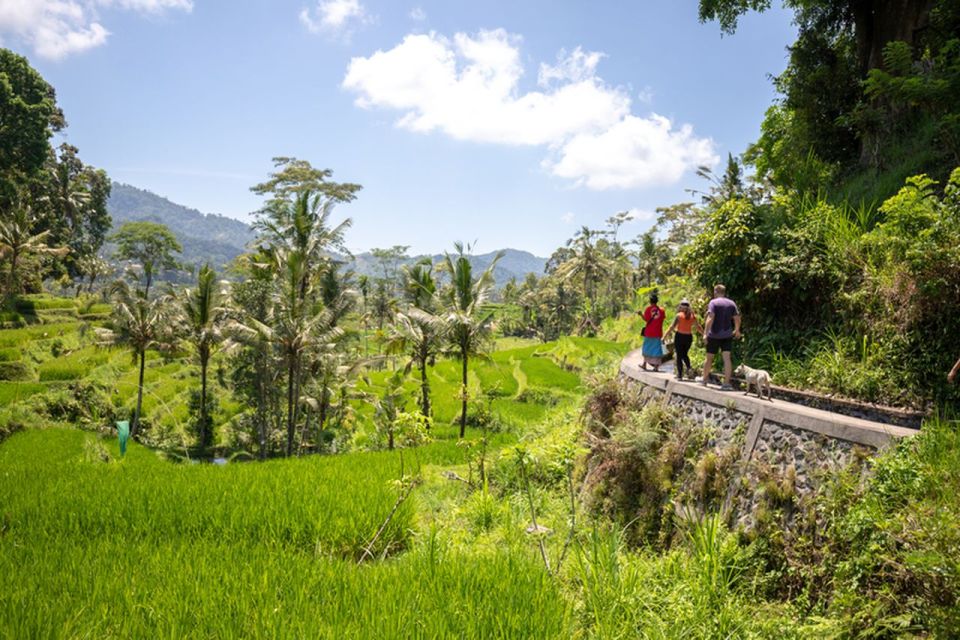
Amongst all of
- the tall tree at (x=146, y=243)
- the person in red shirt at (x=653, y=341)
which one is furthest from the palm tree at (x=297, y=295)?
the tall tree at (x=146, y=243)

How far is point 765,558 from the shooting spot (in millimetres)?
4715

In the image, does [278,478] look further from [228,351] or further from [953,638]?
[228,351]

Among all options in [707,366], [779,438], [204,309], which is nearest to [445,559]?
[779,438]

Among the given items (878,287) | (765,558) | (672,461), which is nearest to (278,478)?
(672,461)

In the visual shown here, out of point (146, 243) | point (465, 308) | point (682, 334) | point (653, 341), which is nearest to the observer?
point (682, 334)

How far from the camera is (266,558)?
15.1 feet

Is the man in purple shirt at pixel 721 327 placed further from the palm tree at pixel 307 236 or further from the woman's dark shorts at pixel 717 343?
the palm tree at pixel 307 236

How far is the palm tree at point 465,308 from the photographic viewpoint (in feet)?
66.7

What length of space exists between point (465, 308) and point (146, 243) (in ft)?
208

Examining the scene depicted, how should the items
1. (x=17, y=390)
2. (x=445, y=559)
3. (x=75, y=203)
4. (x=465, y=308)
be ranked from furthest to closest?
(x=75, y=203)
(x=17, y=390)
(x=465, y=308)
(x=445, y=559)

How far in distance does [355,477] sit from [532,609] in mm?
5948

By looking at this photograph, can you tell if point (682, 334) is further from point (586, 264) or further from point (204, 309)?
point (586, 264)

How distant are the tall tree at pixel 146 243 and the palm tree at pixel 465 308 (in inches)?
2212

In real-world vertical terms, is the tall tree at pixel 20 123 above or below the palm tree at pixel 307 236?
above
